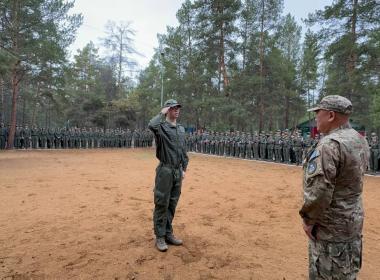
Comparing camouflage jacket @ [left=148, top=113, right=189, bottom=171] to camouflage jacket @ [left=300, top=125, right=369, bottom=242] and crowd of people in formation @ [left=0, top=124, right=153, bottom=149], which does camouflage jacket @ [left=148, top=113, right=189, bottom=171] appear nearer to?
camouflage jacket @ [left=300, top=125, right=369, bottom=242]

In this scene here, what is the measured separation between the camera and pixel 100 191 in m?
7.52

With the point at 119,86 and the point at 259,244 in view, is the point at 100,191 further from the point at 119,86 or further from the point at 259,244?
the point at 119,86

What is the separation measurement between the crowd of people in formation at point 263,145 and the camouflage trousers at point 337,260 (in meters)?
10.5

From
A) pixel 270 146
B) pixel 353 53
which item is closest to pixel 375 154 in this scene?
pixel 270 146

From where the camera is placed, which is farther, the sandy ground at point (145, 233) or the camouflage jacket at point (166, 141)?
the camouflage jacket at point (166, 141)

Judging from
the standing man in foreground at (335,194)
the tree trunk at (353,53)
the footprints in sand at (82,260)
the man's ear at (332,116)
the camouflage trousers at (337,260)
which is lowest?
the footprints in sand at (82,260)

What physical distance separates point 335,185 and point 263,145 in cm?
1566

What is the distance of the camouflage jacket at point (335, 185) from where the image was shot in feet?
6.54

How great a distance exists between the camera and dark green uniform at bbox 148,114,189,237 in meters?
3.88

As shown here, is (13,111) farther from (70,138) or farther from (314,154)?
(314,154)

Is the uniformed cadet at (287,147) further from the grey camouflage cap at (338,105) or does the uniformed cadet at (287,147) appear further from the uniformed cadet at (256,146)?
the grey camouflage cap at (338,105)

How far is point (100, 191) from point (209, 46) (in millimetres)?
20842

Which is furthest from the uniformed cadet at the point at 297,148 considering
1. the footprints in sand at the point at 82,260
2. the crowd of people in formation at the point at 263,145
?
the footprints in sand at the point at 82,260

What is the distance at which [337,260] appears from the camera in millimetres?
2098
